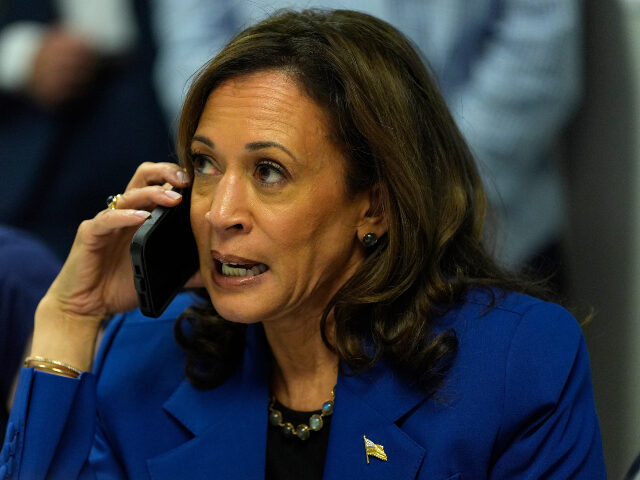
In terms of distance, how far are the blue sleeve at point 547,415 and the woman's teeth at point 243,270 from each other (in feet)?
1.63

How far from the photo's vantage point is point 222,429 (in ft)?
6.06

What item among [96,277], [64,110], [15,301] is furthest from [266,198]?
[64,110]

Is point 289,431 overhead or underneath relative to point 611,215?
underneath

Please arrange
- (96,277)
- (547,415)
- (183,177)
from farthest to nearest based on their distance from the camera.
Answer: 1. (96,277)
2. (183,177)
3. (547,415)

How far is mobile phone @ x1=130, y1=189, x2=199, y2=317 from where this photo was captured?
5.79ft

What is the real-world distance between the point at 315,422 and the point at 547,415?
46 cm

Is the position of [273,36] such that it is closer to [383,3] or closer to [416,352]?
[416,352]

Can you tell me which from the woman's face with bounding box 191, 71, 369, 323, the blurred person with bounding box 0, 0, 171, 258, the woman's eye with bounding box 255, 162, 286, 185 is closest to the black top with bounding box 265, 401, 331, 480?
the woman's face with bounding box 191, 71, 369, 323

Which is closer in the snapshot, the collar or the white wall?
the collar

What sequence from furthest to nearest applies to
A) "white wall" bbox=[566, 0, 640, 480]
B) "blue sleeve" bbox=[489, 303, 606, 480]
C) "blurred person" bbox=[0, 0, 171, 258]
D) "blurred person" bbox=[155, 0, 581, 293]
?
"blurred person" bbox=[0, 0, 171, 258] < "blurred person" bbox=[155, 0, 581, 293] < "white wall" bbox=[566, 0, 640, 480] < "blue sleeve" bbox=[489, 303, 606, 480]

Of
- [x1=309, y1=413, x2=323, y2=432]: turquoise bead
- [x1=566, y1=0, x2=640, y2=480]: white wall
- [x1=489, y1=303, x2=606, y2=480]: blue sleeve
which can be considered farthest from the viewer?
[x1=566, y1=0, x2=640, y2=480]: white wall

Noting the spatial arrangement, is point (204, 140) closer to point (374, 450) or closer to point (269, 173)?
point (269, 173)

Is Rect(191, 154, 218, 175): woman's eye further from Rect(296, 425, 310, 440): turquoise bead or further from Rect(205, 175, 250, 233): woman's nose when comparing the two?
Rect(296, 425, 310, 440): turquoise bead

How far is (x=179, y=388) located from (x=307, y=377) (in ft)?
0.90
